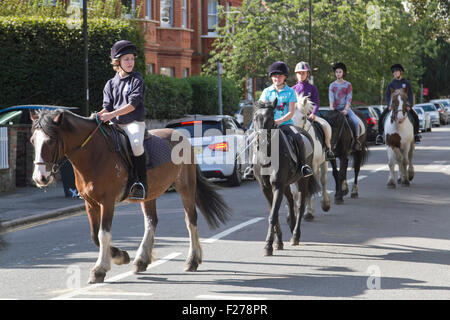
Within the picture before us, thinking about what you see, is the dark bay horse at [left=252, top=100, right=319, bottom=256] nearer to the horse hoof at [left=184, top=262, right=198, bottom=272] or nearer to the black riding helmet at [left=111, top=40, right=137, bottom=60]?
the horse hoof at [left=184, top=262, right=198, bottom=272]

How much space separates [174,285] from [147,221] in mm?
1318

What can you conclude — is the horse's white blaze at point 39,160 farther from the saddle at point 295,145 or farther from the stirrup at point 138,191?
the saddle at point 295,145

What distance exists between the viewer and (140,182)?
855 cm

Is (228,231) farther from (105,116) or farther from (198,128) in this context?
(198,128)

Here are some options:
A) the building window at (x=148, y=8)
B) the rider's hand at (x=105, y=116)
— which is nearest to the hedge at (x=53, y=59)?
the building window at (x=148, y=8)

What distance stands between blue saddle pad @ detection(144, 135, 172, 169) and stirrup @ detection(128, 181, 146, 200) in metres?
0.33

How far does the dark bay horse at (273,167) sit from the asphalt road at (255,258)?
309 millimetres

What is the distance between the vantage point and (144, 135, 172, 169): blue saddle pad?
884 centimetres

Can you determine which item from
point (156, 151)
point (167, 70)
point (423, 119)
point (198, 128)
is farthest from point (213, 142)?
point (423, 119)

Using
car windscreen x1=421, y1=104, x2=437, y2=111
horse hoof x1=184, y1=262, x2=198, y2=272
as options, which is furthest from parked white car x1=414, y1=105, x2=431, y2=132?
horse hoof x1=184, y1=262, x2=198, y2=272

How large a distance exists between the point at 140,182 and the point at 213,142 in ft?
31.3

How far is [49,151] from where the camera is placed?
7.75 m

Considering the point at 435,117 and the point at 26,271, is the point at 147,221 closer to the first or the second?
the point at 26,271

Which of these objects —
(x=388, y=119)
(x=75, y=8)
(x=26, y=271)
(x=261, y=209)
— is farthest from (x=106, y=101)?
(x=75, y=8)
